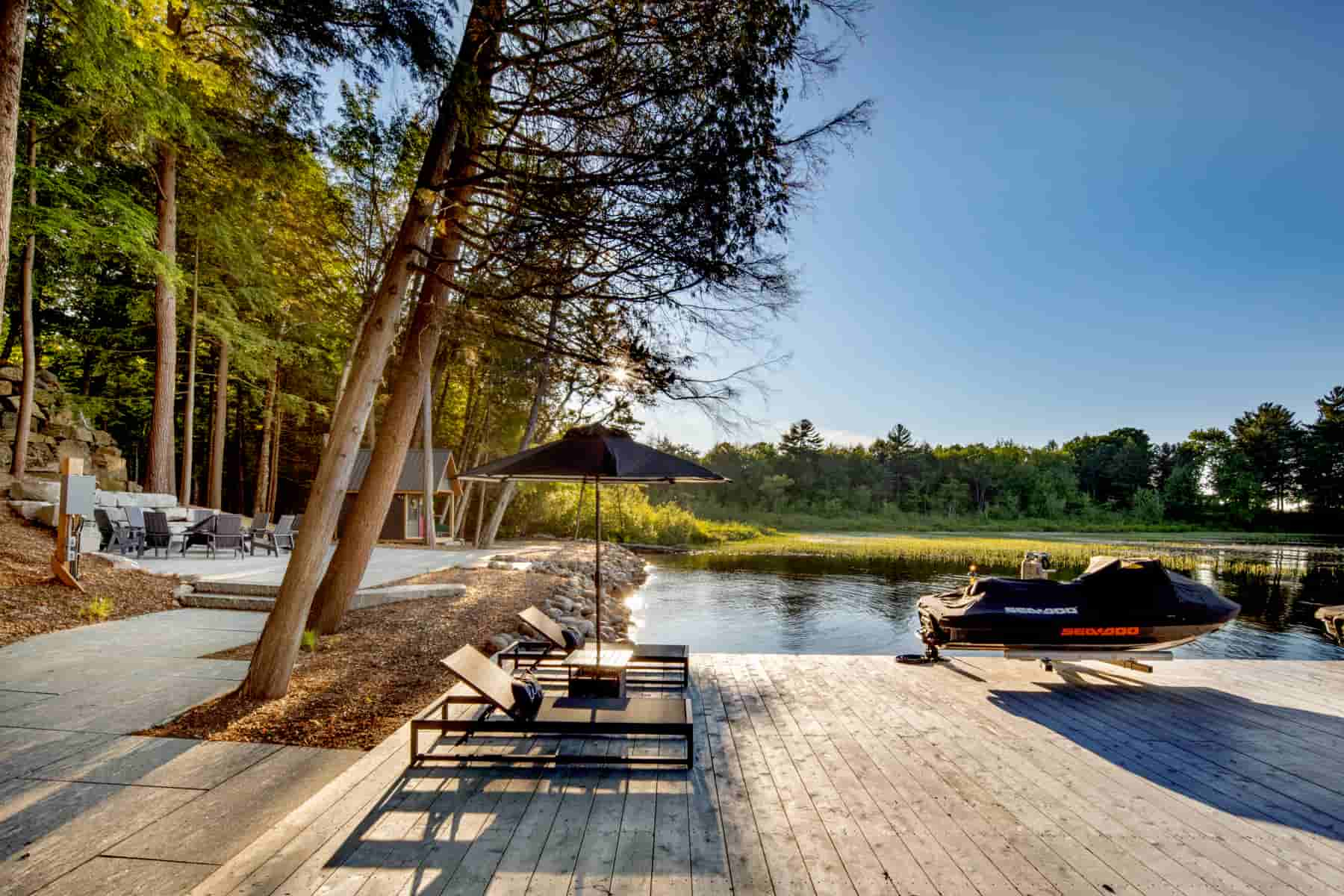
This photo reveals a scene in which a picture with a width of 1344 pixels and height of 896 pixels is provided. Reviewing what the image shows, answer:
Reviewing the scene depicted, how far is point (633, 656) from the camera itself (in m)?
4.31

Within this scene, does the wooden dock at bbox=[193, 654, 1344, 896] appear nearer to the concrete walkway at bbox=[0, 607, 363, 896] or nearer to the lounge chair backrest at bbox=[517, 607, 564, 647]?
the concrete walkway at bbox=[0, 607, 363, 896]

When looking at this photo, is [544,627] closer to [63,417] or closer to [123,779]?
[123,779]

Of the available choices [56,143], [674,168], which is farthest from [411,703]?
[56,143]

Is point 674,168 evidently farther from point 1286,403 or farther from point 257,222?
point 1286,403

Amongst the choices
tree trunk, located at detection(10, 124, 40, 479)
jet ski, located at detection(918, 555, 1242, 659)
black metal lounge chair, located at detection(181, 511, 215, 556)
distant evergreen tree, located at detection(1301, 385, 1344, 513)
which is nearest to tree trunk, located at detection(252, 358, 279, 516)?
tree trunk, located at detection(10, 124, 40, 479)

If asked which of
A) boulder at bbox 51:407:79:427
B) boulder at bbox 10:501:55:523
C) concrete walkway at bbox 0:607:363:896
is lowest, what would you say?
concrete walkway at bbox 0:607:363:896

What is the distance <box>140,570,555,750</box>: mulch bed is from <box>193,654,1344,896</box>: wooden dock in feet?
2.31

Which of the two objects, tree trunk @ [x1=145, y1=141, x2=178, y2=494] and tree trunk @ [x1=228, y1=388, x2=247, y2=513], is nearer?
tree trunk @ [x1=145, y1=141, x2=178, y2=494]

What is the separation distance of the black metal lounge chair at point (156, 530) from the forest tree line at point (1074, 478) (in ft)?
102

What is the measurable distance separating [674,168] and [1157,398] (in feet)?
130

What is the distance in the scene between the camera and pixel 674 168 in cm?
441

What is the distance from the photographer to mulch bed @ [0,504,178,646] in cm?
570

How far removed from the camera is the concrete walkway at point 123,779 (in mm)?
2127

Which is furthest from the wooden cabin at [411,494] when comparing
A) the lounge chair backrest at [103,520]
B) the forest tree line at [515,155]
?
the forest tree line at [515,155]
